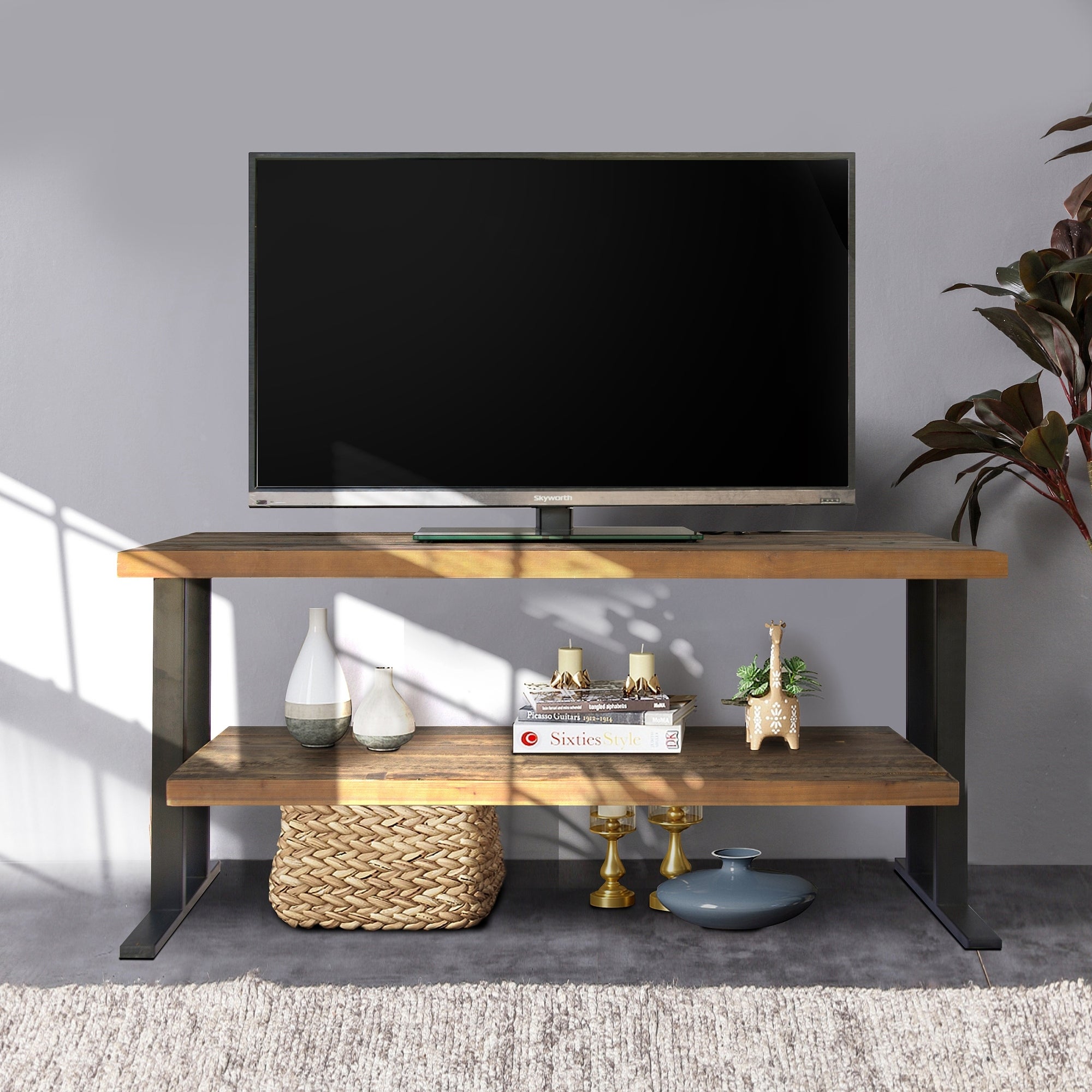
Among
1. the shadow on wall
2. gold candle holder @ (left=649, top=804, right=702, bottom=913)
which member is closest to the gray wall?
the shadow on wall

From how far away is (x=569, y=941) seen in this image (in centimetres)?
195

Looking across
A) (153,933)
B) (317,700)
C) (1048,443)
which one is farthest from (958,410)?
(153,933)

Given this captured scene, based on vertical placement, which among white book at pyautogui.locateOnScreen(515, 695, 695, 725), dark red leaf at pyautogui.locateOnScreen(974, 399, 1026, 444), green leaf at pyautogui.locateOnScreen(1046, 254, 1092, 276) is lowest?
white book at pyautogui.locateOnScreen(515, 695, 695, 725)

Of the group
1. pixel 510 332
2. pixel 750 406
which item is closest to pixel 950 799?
pixel 750 406

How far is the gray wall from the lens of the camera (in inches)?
90.1

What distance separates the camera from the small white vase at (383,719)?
1.99 metres

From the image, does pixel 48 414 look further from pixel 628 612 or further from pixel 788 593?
pixel 788 593

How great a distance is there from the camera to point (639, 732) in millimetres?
1970

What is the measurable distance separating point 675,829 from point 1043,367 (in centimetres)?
113

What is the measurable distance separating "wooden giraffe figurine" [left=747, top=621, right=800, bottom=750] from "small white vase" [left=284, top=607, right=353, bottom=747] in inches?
29.9

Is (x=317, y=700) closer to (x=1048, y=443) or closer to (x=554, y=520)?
(x=554, y=520)

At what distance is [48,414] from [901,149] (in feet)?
6.27

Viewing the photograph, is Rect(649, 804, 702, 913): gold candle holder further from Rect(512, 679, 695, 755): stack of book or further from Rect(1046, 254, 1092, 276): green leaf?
Rect(1046, 254, 1092, 276): green leaf

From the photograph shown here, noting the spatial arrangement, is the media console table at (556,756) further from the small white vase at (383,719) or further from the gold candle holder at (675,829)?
the gold candle holder at (675,829)
